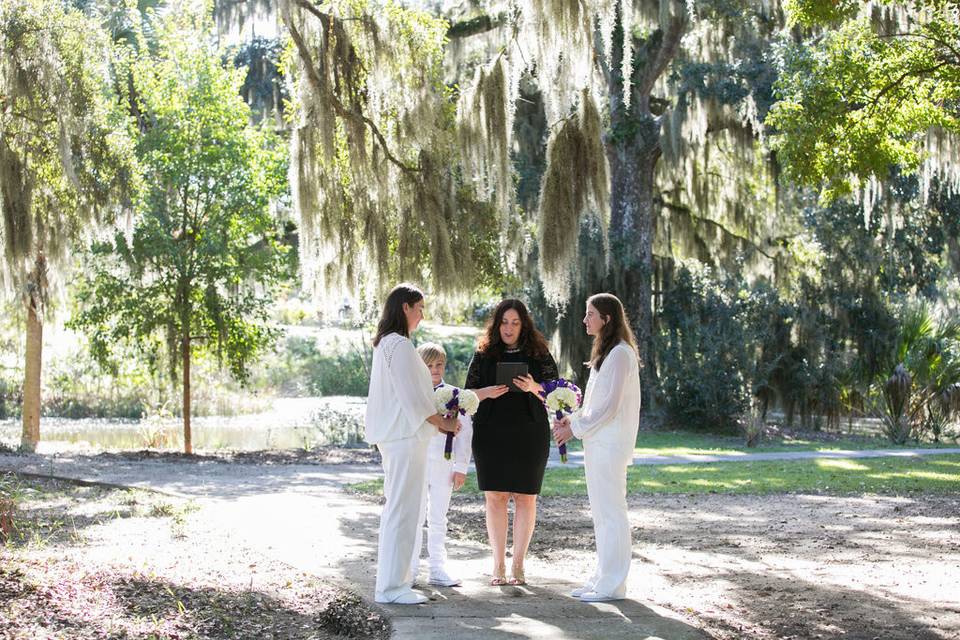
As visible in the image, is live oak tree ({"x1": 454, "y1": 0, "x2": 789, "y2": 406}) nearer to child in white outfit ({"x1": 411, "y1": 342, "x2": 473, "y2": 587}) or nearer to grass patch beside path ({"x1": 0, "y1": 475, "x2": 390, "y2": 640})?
child in white outfit ({"x1": 411, "y1": 342, "x2": 473, "y2": 587})

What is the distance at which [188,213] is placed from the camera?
16344 millimetres

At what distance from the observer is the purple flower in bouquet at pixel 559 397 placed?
246 inches

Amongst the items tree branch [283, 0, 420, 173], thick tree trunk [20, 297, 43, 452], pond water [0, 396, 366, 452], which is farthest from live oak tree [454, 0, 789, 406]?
thick tree trunk [20, 297, 43, 452]

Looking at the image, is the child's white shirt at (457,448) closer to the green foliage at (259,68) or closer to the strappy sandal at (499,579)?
the strappy sandal at (499,579)

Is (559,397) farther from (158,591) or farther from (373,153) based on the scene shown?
(373,153)

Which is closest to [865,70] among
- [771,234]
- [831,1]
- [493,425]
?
[831,1]

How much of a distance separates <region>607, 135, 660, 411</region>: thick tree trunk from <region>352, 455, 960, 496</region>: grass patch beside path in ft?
22.6

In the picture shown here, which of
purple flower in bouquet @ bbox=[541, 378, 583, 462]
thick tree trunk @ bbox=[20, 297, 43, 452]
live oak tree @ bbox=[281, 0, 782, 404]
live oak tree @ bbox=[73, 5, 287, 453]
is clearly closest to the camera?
purple flower in bouquet @ bbox=[541, 378, 583, 462]

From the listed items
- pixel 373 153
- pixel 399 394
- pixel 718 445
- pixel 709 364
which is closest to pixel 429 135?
pixel 373 153

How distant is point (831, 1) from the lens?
32.2ft

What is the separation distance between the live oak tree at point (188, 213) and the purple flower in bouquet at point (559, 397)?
10334 mm

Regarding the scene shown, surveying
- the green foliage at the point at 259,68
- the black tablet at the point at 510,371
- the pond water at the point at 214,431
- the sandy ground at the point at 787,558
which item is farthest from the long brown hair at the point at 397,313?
the green foliage at the point at 259,68

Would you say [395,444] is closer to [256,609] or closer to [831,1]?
[256,609]

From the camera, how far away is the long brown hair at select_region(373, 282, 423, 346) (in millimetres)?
5922
